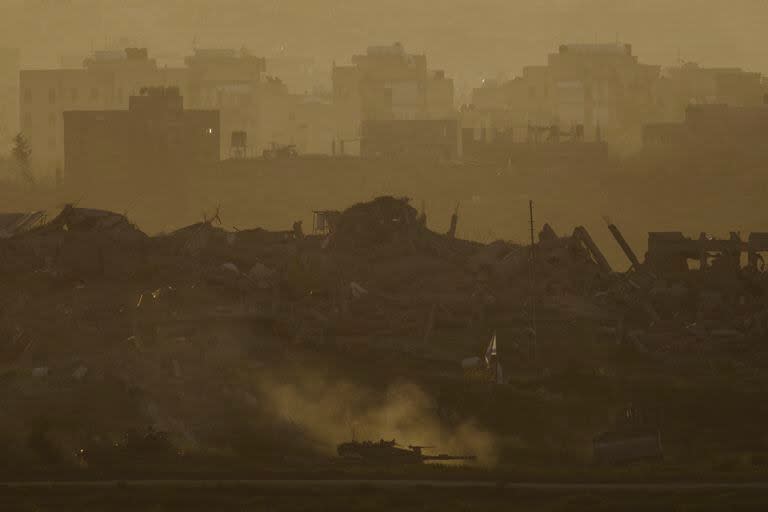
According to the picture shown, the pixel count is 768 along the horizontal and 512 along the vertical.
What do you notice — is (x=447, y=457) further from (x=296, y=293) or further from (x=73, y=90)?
(x=73, y=90)

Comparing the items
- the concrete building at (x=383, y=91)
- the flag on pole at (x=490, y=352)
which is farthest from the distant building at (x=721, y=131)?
the flag on pole at (x=490, y=352)

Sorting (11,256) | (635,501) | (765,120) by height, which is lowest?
(635,501)

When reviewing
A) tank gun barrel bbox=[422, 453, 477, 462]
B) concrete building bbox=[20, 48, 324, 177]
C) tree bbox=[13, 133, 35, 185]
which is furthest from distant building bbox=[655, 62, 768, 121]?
tank gun barrel bbox=[422, 453, 477, 462]

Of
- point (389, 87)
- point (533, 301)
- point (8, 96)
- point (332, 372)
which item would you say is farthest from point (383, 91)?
point (332, 372)

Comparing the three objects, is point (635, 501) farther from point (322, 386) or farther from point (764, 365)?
point (764, 365)

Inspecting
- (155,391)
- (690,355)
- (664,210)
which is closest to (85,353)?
(155,391)

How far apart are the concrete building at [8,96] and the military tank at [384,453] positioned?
369ft

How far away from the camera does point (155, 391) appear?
39125mm

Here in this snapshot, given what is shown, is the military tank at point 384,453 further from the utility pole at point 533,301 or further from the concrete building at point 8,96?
the concrete building at point 8,96

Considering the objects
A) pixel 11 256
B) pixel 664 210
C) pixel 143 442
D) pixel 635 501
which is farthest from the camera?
pixel 664 210

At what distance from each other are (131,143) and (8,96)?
57355 millimetres

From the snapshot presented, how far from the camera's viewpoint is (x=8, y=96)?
6368 inches

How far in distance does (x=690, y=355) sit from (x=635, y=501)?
677 inches

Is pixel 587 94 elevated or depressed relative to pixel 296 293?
elevated
